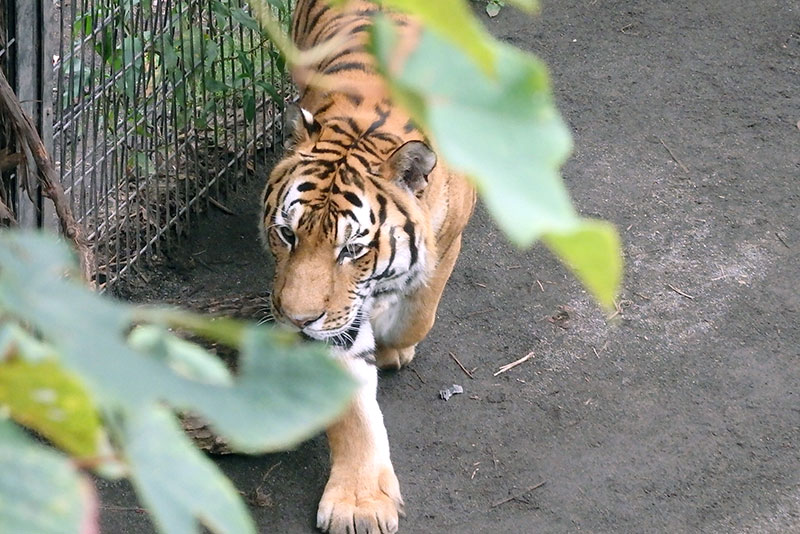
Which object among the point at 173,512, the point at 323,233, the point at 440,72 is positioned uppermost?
the point at 440,72

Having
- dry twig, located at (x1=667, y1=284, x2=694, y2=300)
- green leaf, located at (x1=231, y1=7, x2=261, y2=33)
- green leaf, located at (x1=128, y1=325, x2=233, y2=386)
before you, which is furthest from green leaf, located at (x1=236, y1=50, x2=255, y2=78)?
green leaf, located at (x1=128, y1=325, x2=233, y2=386)

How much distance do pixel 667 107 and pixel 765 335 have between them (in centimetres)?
133

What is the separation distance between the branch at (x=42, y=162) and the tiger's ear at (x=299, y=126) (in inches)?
24.1

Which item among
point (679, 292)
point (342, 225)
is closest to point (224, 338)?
point (342, 225)

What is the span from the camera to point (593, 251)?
305 mm

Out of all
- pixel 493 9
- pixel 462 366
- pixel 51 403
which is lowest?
pixel 462 366

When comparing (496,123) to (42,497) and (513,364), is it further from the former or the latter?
(513,364)

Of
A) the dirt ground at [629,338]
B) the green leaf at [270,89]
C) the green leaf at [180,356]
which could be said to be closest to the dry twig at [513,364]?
the dirt ground at [629,338]

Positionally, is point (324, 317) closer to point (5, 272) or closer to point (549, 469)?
point (549, 469)

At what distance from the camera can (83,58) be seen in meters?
2.75

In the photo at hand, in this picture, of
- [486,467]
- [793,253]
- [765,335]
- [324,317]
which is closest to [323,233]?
[324,317]

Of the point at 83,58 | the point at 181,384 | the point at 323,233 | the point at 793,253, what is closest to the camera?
the point at 181,384

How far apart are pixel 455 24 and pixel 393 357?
280 cm

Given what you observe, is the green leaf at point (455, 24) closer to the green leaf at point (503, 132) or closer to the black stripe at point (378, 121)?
the green leaf at point (503, 132)
